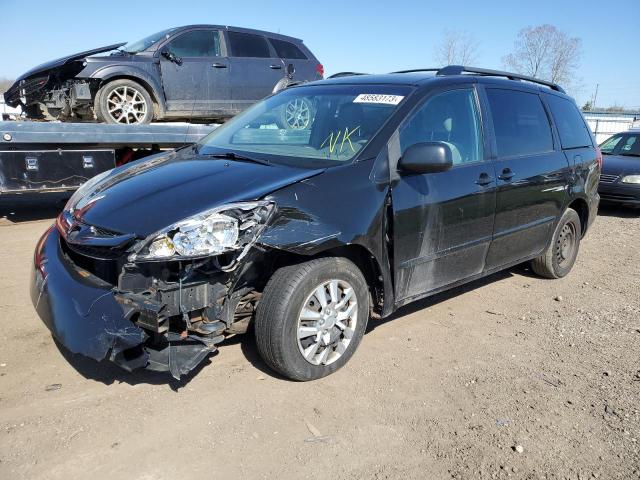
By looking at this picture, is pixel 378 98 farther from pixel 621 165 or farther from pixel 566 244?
pixel 621 165

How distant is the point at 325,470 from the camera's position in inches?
97.1

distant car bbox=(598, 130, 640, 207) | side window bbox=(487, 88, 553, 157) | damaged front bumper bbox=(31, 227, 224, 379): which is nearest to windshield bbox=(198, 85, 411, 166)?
side window bbox=(487, 88, 553, 157)

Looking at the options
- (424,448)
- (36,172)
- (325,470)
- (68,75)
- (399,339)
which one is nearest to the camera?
(325,470)

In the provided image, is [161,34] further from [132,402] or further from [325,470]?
[325,470]

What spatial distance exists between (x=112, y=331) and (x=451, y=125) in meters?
2.75

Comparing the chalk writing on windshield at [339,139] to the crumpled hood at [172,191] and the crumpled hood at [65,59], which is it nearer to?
the crumpled hood at [172,191]

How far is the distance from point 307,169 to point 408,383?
1491 millimetres

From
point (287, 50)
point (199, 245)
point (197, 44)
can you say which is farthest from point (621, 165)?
point (199, 245)

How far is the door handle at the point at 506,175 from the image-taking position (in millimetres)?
4154

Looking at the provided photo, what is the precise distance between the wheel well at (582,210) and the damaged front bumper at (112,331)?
4.34 meters

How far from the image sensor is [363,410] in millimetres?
2955

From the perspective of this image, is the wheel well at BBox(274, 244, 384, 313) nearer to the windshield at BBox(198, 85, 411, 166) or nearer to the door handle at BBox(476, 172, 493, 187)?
the windshield at BBox(198, 85, 411, 166)

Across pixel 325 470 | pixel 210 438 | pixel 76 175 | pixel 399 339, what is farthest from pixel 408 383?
pixel 76 175

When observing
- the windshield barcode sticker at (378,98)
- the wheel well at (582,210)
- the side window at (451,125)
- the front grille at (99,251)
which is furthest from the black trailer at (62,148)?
the wheel well at (582,210)
